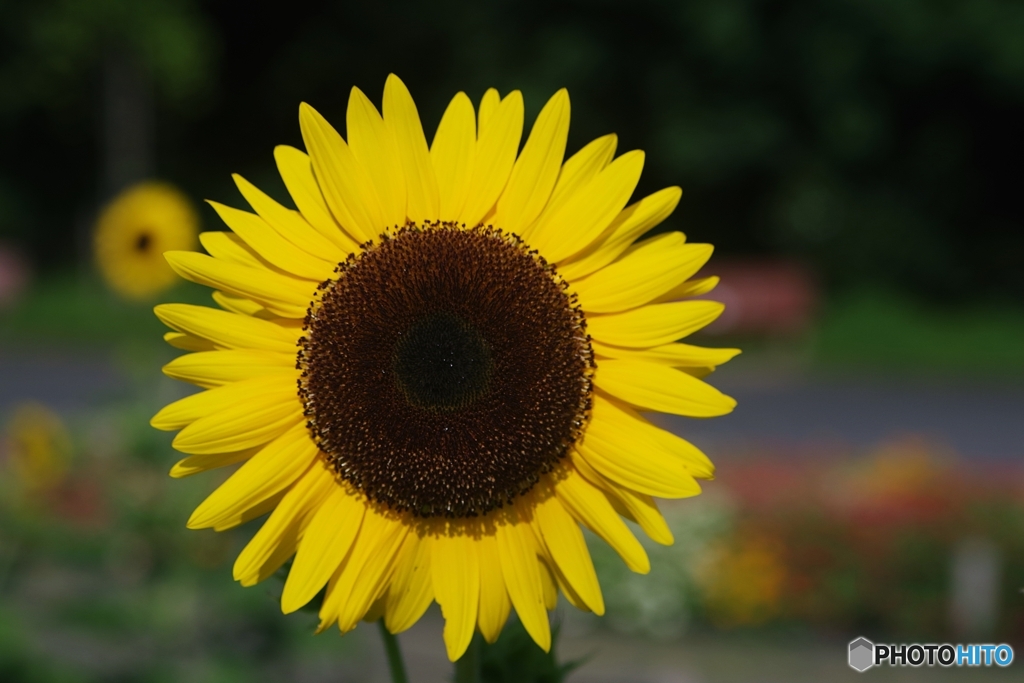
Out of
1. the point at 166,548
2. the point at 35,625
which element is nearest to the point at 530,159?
the point at 166,548

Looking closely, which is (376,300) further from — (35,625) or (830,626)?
(830,626)

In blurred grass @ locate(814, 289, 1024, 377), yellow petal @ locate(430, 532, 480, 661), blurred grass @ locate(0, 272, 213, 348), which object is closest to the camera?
yellow petal @ locate(430, 532, 480, 661)

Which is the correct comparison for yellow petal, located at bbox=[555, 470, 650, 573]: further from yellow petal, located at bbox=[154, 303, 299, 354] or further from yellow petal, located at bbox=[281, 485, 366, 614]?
yellow petal, located at bbox=[154, 303, 299, 354]

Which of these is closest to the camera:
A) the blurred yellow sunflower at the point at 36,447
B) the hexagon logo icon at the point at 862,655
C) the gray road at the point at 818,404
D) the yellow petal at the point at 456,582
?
the yellow petal at the point at 456,582

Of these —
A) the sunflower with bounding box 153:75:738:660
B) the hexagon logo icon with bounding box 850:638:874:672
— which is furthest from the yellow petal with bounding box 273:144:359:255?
the hexagon logo icon with bounding box 850:638:874:672

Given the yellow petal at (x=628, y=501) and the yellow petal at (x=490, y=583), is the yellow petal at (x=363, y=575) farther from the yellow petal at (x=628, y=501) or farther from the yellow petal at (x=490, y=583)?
the yellow petal at (x=628, y=501)

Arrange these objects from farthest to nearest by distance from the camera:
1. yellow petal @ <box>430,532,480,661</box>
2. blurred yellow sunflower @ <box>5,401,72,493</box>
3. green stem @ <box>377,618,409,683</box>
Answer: blurred yellow sunflower @ <box>5,401,72,493</box>, yellow petal @ <box>430,532,480,661</box>, green stem @ <box>377,618,409,683</box>

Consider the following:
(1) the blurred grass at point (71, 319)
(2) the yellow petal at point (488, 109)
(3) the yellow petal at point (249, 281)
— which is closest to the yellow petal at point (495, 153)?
(2) the yellow petal at point (488, 109)
